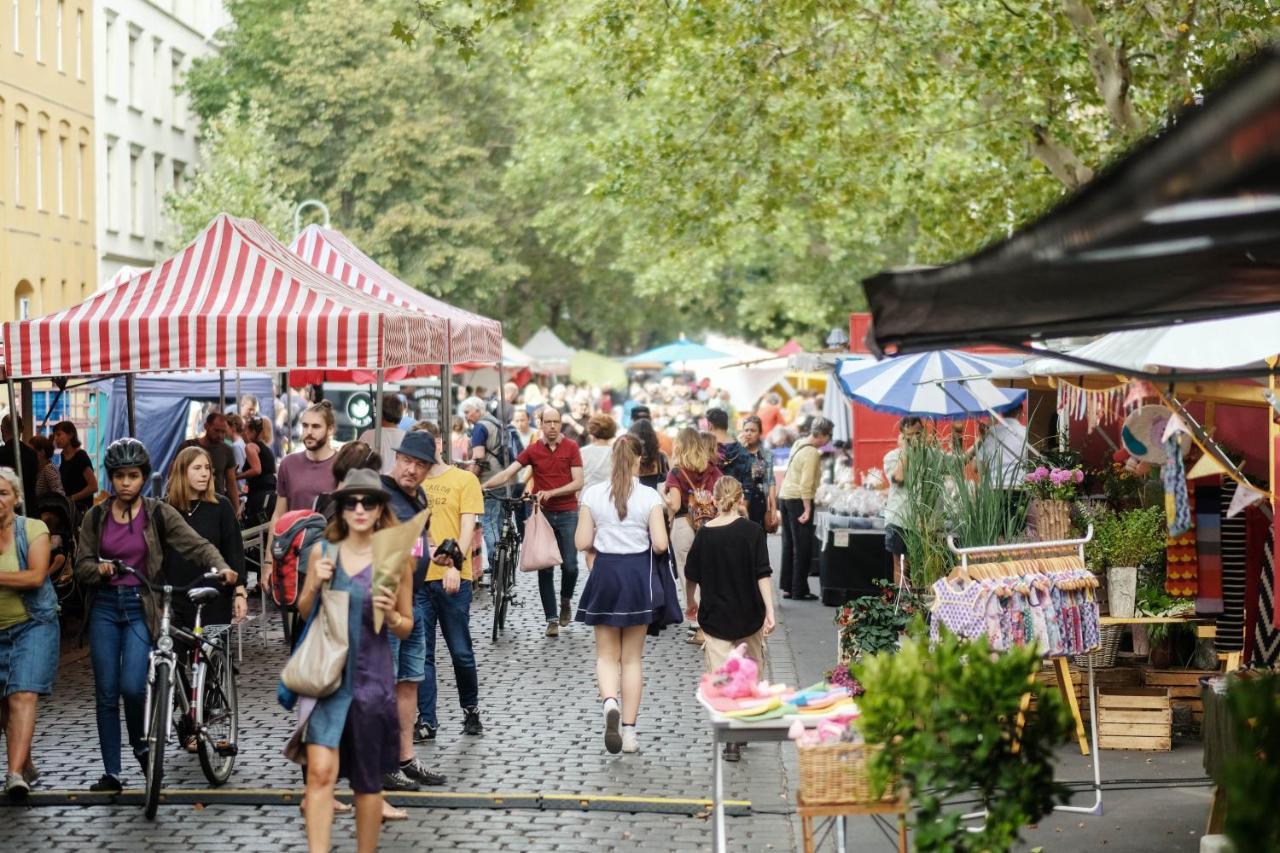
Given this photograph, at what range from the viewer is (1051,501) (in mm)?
10695

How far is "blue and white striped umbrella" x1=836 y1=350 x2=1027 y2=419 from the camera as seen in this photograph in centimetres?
1499

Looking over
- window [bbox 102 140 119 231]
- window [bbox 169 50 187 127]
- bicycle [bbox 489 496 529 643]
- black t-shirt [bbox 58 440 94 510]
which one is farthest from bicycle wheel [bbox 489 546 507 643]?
window [bbox 169 50 187 127]

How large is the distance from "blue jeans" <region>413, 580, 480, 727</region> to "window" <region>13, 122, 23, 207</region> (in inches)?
1358

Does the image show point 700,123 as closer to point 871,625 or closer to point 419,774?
point 871,625

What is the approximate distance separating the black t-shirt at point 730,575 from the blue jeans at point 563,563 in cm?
487

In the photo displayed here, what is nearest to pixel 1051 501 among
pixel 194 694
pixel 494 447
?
pixel 194 694

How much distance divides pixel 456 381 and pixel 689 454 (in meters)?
34.7

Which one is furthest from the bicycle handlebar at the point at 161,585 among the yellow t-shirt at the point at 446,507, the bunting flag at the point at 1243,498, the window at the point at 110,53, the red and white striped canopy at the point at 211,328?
the window at the point at 110,53

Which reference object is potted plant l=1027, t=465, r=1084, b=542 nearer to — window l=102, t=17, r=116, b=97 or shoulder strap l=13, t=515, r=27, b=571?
shoulder strap l=13, t=515, r=27, b=571

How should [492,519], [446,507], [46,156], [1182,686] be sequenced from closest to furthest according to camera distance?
[446,507] < [1182,686] < [492,519] < [46,156]

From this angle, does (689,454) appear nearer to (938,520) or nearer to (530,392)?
(938,520)

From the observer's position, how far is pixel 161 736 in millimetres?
8617

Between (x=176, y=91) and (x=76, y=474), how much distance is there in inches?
1622

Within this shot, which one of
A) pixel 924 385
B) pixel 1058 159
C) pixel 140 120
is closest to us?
pixel 924 385
